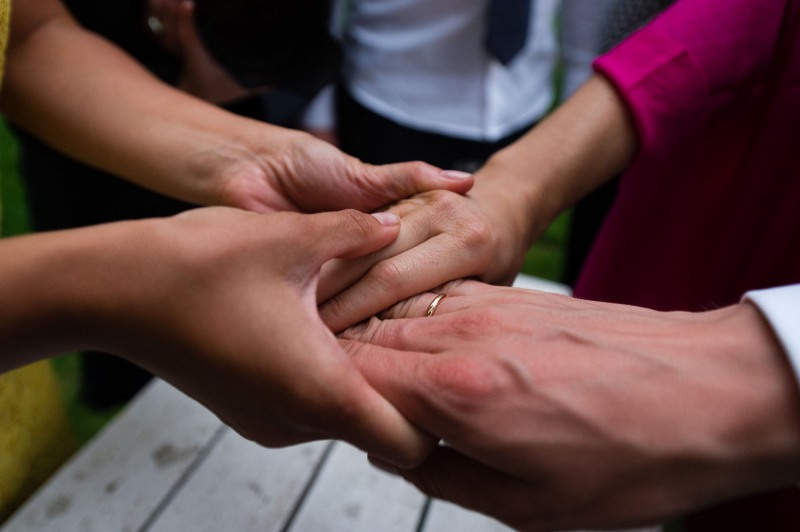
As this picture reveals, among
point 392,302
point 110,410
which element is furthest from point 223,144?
point 110,410

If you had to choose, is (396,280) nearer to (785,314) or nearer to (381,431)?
(381,431)

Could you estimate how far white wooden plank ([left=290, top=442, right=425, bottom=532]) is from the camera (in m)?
0.84

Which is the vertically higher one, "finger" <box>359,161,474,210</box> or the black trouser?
"finger" <box>359,161,474,210</box>

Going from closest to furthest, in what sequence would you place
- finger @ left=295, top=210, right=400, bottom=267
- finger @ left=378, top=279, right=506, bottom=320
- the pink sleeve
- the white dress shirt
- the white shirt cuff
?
the white shirt cuff
finger @ left=295, top=210, right=400, bottom=267
finger @ left=378, top=279, right=506, bottom=320
the pink sleeve
the white dress shirt

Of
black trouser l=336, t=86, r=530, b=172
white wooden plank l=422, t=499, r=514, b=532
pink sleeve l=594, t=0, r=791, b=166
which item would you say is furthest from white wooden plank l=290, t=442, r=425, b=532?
black trouser l=336, t=86, r=530, b=172

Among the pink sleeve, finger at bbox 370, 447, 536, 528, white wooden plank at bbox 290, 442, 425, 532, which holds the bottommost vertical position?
white wooden plank at bbox 290, 442, 425, 532

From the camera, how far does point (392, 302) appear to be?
2.68 ft

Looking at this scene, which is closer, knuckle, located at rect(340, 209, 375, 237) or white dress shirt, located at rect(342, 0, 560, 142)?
knuckle, located at rect(340, 209, 375, 237)

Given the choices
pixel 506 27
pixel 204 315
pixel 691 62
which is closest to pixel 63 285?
pixel 204 315

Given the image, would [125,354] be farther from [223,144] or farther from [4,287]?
[223,144]

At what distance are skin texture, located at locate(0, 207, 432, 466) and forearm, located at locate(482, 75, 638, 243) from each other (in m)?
0.45

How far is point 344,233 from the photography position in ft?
2.21

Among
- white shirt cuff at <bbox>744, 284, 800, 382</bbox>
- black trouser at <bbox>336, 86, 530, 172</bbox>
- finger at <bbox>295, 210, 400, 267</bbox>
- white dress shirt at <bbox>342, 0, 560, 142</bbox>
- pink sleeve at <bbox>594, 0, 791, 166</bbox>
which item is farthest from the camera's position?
black trouser at <bbox>336, 86, 530, 172</bbox>

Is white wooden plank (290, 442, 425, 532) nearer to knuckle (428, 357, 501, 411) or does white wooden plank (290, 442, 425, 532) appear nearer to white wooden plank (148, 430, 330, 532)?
white wooden plank (148, 430, 330, 532)
